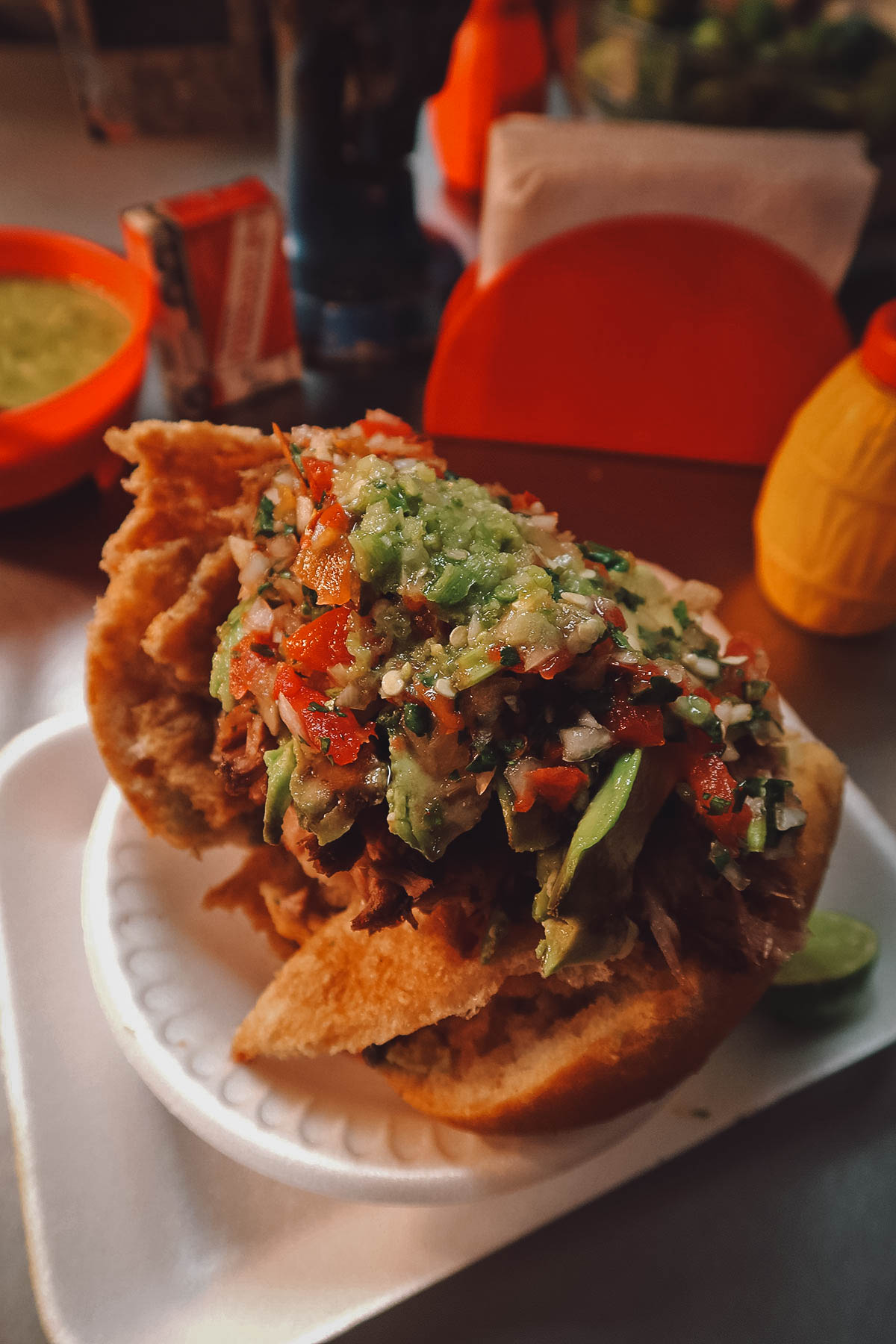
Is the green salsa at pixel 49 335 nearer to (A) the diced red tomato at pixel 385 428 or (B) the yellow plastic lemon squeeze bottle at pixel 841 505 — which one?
(A) the diced red tomato at pixel 385 428

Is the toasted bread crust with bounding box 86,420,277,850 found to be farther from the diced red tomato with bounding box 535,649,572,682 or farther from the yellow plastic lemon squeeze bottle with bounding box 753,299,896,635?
the yellow plastic lemon squeeze bottle with bounding box 753,299,896,635

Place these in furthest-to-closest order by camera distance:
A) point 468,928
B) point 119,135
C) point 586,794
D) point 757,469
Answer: point 119,135 → point 757,469 → point 468,928 → point 586,794

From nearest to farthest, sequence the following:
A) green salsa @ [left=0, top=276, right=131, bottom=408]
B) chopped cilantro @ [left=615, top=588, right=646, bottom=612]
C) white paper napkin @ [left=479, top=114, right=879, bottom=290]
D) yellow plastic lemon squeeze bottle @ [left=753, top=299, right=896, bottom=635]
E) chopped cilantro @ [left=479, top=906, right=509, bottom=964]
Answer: chopped cilantro @ [left=479, top=906, right=509, bottom=964] → chopped cilantro @ [left=615, top=588, right=646, bottom=612] → yellow plastic lemon squeeze bottle @ [left=753, top=299, right=896, bottom=635] → white paper napkin @ [left=479, top=114, right=879, bottom=290] → green salsa @ [left=0, top=276, right=131, bottom=408]

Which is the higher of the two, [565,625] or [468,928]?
[565,625]

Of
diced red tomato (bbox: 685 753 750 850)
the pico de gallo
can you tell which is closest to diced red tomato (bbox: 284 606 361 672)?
the pico de gallo

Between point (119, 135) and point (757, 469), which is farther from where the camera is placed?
point (119, 135)

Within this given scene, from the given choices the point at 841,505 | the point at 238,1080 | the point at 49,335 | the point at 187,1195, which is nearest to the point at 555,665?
the point at 238,1080

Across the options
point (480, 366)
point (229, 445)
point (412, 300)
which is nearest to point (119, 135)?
point (412, 300)

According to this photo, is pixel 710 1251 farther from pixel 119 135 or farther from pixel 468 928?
pixel 119 135
